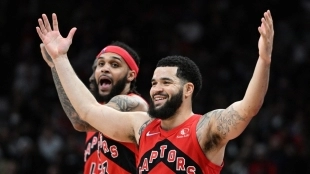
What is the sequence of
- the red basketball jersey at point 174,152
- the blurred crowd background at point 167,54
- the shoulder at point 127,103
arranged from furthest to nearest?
the blurred crowd background at point 167,54 < the shoulder at point 127,103 < the red basketball jersey at point 174,152

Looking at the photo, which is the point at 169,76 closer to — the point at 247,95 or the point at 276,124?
the point at 247,95

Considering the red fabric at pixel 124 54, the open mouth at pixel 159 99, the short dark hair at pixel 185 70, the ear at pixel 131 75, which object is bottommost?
the open mouth at pixel 159 99

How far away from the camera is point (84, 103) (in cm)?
630

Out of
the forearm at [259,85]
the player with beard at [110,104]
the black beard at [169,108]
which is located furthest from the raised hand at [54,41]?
the forearm at [259,85]

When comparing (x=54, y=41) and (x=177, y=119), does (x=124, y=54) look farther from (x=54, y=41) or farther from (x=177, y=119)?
(x=177, y=119)

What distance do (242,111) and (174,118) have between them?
0.79 m

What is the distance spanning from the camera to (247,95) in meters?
5.45

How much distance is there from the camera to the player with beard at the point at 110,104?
7.08m

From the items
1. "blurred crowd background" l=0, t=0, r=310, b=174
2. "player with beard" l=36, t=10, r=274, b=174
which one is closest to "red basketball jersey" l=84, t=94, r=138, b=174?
"player with beard" l=36, t=10, r=274, b=174

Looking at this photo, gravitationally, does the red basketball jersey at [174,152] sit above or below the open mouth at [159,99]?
below

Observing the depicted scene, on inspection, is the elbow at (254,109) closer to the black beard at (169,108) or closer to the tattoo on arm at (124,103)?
the black beard at (169,108)

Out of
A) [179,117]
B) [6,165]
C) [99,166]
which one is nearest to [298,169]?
[6,165]

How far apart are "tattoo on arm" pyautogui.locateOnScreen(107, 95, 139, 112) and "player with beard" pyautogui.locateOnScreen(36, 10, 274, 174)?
0.48 meters

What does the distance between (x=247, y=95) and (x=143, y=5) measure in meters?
10.2
